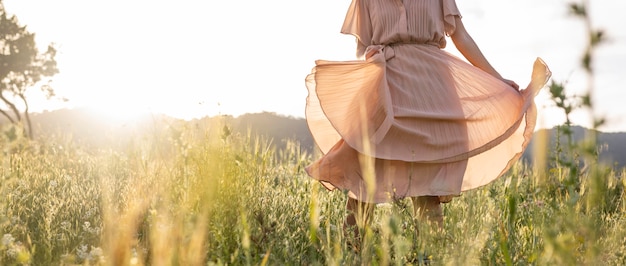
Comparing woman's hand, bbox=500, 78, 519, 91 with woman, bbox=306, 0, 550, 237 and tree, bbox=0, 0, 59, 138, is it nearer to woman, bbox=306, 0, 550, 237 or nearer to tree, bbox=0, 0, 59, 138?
woman, bbox=306, 0, 550, 237

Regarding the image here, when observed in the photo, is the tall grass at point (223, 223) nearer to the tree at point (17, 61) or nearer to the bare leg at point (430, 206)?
the bare leg at point (430, 206)

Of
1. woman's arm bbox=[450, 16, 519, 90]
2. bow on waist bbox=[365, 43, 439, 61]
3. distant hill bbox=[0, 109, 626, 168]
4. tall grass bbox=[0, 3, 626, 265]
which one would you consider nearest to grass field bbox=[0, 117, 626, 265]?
tall grass bbox=[0, 3, 626, 265]

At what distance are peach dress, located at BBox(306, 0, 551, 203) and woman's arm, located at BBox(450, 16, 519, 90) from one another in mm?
66

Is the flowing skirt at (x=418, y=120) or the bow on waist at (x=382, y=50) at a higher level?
the bow on waist at (x=382, y=50)

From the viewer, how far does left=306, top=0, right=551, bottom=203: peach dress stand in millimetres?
3250

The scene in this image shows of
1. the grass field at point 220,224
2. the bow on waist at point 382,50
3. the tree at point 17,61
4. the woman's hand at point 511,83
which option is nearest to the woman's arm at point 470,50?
the woman's hand at point 511,83

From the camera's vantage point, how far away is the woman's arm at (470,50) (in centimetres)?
355

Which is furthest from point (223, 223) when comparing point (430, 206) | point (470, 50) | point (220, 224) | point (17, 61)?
point (17, 61)

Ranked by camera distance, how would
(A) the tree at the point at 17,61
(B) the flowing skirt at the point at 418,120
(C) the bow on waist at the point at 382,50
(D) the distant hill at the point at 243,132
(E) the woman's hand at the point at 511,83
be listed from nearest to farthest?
(D) the distant hill at the point at 243,132, (B) the flowing skirt at the point at 418,120, (C) the bow on waist at the point at 382,50, (E) the woman's hand at the point at 511,83, (A) the tree at the point at 17,61

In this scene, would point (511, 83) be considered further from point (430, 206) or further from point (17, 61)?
point (17, 61)

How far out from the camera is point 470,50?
3.57 metres

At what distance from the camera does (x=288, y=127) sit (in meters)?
41.3

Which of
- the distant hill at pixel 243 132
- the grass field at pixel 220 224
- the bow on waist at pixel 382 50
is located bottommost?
the grass field at pixel 220 224

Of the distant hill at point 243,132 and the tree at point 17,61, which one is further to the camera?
the tree at point 17,61
